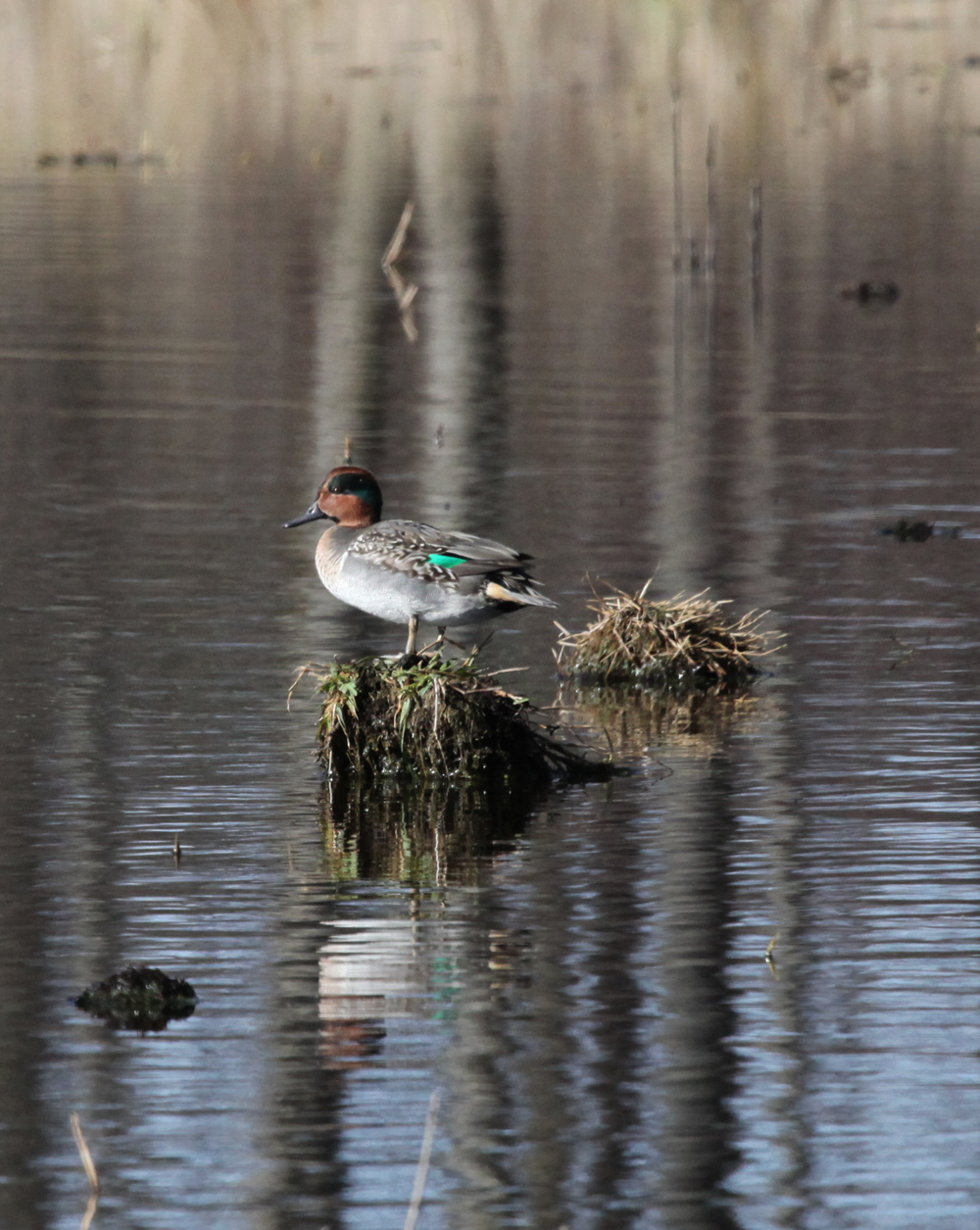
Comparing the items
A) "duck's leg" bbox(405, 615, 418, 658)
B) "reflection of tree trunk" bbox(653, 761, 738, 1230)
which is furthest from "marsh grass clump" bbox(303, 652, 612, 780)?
"reflection of tree trunk" bbox(653, 761, 738, 1230)

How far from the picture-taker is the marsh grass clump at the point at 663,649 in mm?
12773

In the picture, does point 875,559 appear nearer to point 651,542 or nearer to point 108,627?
point 651,542

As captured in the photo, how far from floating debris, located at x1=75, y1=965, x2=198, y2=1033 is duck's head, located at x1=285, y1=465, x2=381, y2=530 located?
13.7ft

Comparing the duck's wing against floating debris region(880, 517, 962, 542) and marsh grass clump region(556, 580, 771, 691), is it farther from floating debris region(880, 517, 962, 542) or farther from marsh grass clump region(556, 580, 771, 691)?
floating debris region(880, 517, 962, 542)

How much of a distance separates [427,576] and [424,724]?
0.64 meters

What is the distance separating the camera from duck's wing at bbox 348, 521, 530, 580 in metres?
10.7

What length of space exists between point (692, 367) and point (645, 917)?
1744 cm

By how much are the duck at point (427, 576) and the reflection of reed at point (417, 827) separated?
0.66m

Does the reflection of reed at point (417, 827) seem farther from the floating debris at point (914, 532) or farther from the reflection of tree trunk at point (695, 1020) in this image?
the floating debris at point (914, 532)

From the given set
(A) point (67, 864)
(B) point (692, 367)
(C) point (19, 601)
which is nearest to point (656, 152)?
(B) point (692, 367)

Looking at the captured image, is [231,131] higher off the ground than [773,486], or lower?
higher

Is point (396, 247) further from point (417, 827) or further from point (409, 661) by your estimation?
point (417, 827)

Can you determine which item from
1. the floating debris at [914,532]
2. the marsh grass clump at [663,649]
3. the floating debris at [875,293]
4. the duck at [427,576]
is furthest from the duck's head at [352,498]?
the floating debris at [875,293]

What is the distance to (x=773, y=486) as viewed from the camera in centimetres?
1909
